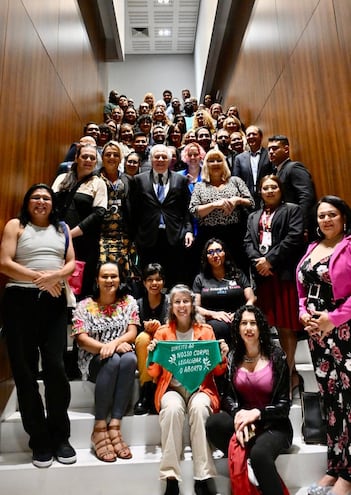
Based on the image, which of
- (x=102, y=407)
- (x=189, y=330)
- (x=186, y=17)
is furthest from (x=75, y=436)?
(x=186, y=17)

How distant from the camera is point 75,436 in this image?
2.64m

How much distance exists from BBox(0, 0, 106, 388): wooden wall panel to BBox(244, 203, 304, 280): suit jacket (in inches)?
75.0

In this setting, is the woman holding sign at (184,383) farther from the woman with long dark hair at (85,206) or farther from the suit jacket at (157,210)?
the woman with long dark hair at (85,206)

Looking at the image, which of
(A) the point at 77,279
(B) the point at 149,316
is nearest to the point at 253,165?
(B) the point at 149,316

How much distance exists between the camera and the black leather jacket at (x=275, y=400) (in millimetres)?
2373

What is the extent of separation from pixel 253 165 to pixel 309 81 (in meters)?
0.90

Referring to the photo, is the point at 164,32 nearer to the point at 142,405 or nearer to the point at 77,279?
the point at 77,279

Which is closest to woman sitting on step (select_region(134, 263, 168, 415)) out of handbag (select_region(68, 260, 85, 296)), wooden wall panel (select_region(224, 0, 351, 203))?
handbag (select_region(68, 260, 85, 296))

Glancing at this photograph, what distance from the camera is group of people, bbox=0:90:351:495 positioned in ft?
7.65

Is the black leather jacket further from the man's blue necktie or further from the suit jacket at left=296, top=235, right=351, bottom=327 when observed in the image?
the man's blue necktie

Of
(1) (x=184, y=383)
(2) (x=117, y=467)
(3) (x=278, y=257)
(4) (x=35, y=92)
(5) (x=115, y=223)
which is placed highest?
(4) (x=35, y=92)

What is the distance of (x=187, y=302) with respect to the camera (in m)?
2.87

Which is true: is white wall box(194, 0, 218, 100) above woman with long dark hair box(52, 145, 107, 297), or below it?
above

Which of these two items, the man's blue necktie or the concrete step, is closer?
the concrete step
